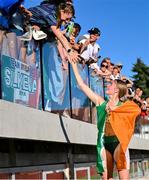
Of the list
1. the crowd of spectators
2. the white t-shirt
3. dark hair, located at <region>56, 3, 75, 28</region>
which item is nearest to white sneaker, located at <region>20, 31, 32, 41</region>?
the crowd of spectators

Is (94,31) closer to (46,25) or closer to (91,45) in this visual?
(91,45)

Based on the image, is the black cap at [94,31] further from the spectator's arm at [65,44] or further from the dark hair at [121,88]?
the dark hair at [121,88]

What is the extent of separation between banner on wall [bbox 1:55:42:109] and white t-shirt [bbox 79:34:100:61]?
2.15 meters

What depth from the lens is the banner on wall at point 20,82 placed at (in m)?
6.49

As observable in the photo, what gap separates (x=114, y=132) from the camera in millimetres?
5375

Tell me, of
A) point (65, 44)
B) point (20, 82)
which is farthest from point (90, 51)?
point (20, 82)

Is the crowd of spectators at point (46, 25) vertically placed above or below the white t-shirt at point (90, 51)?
below

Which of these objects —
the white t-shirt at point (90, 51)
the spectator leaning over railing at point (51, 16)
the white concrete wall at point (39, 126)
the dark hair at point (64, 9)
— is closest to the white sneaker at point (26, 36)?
→ the spectator leaning over railing at point (51, 16)

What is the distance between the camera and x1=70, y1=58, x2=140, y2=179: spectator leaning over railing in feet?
17.5

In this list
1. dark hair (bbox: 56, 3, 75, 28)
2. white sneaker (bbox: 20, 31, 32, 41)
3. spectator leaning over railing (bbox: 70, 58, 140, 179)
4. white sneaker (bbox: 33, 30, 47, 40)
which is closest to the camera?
spectator leaning over railing (bbox: 70, 58, 140, 179)

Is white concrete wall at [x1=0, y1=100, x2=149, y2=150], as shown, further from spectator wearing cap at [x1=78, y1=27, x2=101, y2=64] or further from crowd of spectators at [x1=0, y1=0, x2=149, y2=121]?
spectator wearing cap at [x1=78, y1=27, x2=101, y2=64]

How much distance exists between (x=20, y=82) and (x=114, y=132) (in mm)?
1954

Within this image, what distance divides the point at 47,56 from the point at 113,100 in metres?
2.79

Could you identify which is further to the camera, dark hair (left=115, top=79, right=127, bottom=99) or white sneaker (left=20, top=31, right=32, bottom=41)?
white sneaker (left=20, top=31, right=32, bottom=41)
